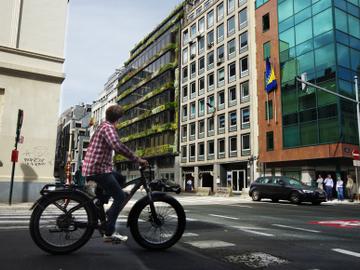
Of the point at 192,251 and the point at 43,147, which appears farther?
the point at 43,147

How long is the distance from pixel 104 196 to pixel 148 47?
58945 mm

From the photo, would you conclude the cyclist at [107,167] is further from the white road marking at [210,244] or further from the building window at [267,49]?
the building window at [267,49]

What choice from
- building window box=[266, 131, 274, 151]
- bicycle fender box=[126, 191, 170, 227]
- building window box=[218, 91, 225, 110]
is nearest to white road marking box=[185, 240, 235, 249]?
bicycle fender box=[126, 191, 170, 227]

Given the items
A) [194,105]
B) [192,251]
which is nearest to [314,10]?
[194,105]

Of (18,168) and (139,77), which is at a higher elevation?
(139,77)

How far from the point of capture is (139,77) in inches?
2527

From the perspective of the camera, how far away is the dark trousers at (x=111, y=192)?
4762 millimetres

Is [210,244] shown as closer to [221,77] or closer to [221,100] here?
[221,100]

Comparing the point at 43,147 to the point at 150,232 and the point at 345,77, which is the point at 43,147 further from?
the point at 345,77

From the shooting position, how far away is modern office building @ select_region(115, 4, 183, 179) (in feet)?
171

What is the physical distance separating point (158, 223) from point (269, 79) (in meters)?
32.4

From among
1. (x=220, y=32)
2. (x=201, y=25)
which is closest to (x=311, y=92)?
(x=220, y=32)

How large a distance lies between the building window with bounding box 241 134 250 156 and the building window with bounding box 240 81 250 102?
3.84m

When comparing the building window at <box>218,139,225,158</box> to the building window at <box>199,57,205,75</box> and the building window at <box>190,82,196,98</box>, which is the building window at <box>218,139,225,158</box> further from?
the building window at <box>199,57,205,75</box>
